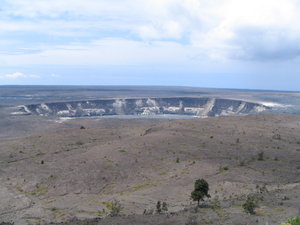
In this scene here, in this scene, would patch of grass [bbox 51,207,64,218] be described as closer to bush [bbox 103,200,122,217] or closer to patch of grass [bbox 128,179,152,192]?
bush [bbox 103,200,122,217]

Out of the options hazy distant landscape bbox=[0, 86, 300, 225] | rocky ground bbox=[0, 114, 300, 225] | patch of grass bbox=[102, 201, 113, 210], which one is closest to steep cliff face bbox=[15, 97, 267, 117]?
hazy distant landscape bbox=[0, 86, 300, 225]

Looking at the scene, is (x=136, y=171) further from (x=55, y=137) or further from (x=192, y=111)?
(x=192, y=111)

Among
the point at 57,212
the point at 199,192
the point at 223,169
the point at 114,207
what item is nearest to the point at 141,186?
the point at 114,207

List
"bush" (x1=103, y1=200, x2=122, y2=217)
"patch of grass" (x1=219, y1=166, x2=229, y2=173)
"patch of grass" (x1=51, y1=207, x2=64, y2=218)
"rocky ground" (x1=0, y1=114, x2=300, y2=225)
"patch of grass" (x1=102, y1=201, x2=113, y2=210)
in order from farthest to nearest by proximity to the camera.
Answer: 1. "patch of grass" (x1=219, y1=166, x2=229, y2=173)
2. "patch of grass" (x1=102, y1=201, x2=113, y2=210)
3. "patch of grass" (x1=51, y1=207, x2=64, y2=218)
4. "rocky ground" (x1=0, y1=114, x2=300, y2=225)
5. "bush" (x1=103, y1=200, x2=122, y2=217)

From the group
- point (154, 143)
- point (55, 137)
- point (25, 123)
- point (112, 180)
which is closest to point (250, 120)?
point (154, 143)

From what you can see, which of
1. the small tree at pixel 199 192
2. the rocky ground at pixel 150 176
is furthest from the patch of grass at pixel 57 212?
the small tree at pixel 199 192

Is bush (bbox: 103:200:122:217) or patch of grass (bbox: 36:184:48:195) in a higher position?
bush (bbox: 103:200:122:217)
